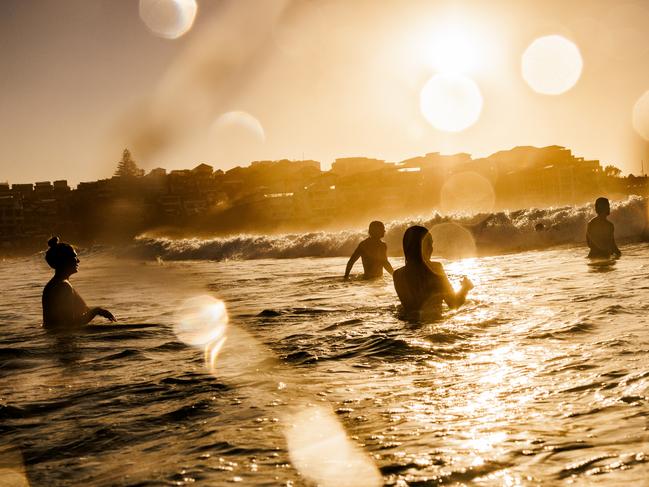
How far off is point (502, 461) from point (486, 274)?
420 inches

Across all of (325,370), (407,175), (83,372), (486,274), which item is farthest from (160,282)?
(407,175)

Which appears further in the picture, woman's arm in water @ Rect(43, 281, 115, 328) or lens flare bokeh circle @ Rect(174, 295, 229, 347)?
woman's arm in water @ Rect(43, 281, 115, 328)

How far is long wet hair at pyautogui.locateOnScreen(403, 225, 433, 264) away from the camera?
7.58m

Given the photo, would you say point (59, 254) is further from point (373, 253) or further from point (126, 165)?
point (126, 165)

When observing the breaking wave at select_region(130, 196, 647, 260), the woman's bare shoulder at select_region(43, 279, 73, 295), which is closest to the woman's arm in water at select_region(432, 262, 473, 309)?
the woman's bare shoulder at select_region(43, 279, 73, 295)

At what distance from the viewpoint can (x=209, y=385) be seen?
15.9 feet

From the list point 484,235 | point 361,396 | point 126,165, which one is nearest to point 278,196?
point 484,235

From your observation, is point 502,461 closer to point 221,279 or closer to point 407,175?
point 221,279

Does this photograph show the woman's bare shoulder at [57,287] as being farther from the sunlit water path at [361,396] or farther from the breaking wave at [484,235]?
the breaking wave at [484,235]

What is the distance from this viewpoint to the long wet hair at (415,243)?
24.9 feet

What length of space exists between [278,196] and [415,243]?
5197 cm

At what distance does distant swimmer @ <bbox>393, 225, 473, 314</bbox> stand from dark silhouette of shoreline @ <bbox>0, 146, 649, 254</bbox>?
43.8 m

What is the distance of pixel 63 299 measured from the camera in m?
7.99

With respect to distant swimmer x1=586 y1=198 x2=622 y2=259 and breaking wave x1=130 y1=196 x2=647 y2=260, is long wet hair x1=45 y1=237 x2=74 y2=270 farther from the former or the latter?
breaking wave x1=130 y1=196 x2=647 y2=260
